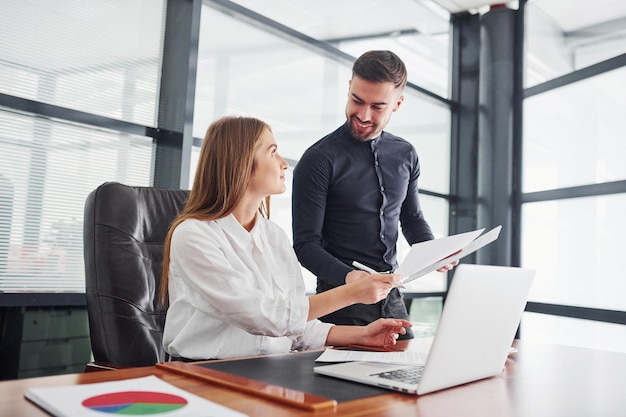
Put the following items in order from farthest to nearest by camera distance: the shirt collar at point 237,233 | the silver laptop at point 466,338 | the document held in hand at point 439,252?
the shirt collar at point 237,233, the document held in hand at point 439,252, the silver laptop at point 466,338

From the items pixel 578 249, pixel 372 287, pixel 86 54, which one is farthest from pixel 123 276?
pixel 578 249

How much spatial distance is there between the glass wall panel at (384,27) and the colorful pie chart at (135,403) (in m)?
2.77

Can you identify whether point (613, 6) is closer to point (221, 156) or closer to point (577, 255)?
point (577, 255)

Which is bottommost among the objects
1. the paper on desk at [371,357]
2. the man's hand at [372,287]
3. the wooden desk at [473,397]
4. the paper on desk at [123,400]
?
the wooden desk at [473,397]

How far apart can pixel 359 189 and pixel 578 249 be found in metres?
2.45

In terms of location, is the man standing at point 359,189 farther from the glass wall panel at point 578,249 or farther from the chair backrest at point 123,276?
the glass wall panel at point 578,249

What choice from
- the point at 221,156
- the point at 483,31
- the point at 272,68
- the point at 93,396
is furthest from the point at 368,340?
the point at 483,31

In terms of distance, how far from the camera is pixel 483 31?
450cm

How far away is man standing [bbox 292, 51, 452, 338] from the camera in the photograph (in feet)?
6.42

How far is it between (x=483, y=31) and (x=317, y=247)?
3334 millimetres

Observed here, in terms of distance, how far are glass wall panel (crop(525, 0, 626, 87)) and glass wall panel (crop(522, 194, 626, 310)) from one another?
0.97m

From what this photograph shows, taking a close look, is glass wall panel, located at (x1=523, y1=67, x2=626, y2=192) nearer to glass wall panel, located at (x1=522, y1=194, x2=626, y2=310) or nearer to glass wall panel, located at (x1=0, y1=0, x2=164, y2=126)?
glass wall panel, located at (x1=522, y1=194, x2=626, y2=310)

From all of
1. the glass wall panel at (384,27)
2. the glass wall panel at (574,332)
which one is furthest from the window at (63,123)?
the glass wall panel at (574,332)

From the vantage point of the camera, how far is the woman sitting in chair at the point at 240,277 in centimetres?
125
